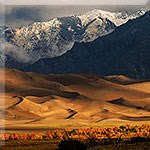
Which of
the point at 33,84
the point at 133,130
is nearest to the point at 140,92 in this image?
the point at 33,84

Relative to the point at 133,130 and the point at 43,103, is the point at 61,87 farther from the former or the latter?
the point at 133,130

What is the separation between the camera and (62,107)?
5428 inches

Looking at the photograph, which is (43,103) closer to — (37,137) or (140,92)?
(140,92)

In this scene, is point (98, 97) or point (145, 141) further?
point (98, 97)

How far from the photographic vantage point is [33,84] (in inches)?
7283

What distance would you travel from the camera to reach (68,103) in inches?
5704

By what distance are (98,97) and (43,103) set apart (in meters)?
32.5

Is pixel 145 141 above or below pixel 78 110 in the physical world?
above

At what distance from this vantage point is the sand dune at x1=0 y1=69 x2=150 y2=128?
361 ft

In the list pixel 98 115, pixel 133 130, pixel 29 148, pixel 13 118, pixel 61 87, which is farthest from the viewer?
pixel 61 87

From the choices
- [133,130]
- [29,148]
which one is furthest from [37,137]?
[29,148]

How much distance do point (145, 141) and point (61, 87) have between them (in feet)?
482

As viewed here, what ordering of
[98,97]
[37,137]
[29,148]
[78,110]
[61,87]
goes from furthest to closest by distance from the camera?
[61,87]
[98,97]
[78,110]
[37,137]
[29,148]

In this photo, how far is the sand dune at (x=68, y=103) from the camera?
361 feet
